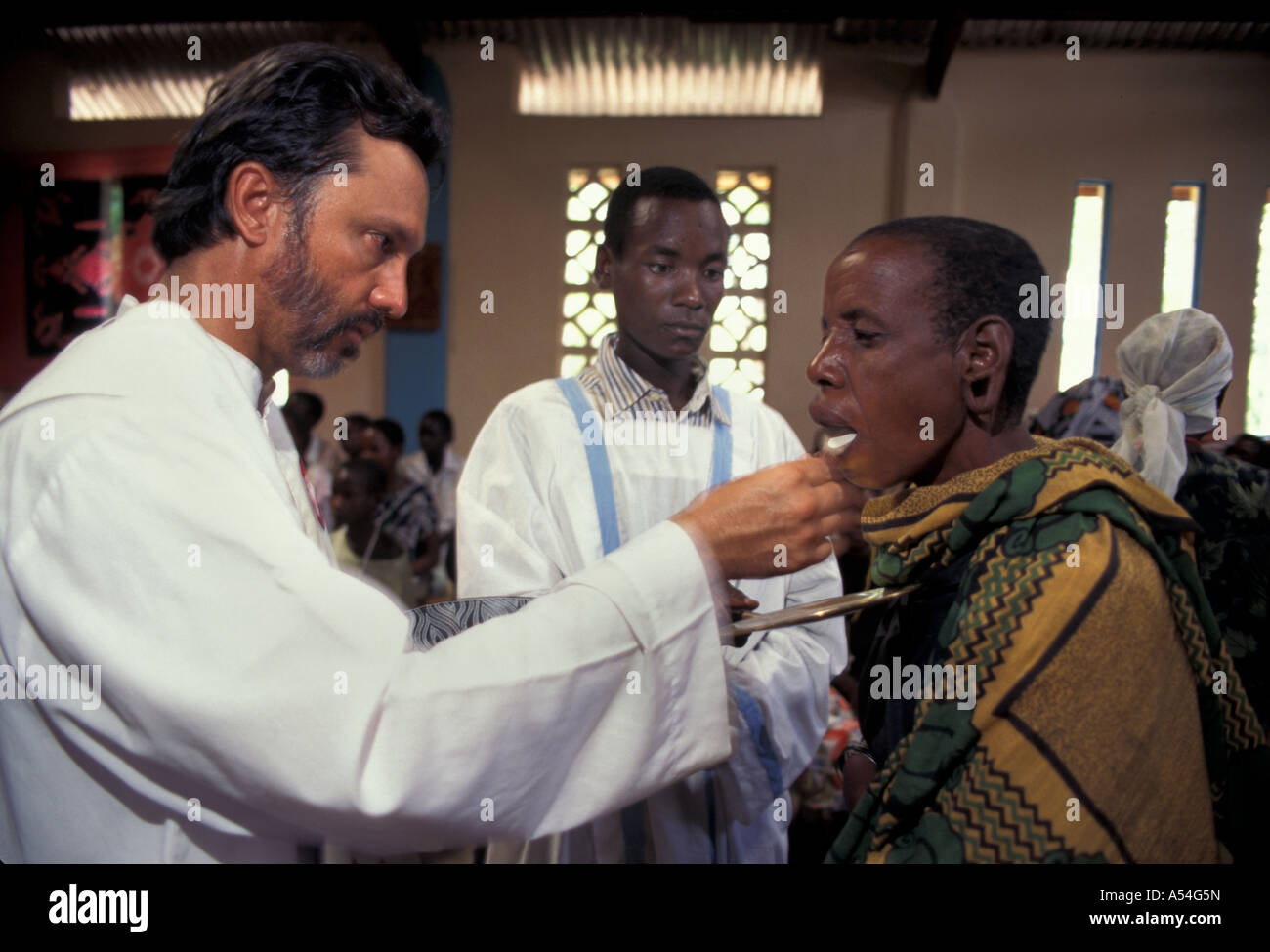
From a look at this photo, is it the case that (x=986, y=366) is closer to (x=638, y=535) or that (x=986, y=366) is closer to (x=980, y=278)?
(x=980, y=278)

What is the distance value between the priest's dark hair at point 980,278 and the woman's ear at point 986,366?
0.01m

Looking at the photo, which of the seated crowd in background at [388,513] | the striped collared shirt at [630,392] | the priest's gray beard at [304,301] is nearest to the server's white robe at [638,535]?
the striped collared shirt at [630,392]

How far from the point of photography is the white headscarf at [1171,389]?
2.33m

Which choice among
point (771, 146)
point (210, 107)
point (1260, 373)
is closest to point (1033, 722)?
→ point (210, 107)

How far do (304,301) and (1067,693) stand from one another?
118 centimetres

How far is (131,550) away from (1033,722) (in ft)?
3.43

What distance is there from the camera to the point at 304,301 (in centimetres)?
131

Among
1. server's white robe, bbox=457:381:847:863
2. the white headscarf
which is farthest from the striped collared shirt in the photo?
the white headscarf

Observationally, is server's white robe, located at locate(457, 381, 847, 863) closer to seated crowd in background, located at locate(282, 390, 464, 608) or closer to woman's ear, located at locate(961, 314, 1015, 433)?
woman's ear, located at locate(961, 314, 1015, 433)

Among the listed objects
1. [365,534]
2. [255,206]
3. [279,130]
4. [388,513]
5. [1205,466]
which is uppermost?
[279,130]

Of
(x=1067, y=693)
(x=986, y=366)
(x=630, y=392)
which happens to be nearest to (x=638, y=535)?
(x=630, y=392)

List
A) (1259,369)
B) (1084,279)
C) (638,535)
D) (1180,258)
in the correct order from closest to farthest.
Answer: (638,535) → (1180,258) → (1259,369) → (1084,279)

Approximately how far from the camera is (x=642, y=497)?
194 cm

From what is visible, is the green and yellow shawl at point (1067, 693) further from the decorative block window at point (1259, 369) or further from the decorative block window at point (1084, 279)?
the decorative block window at point (1259, 369)
